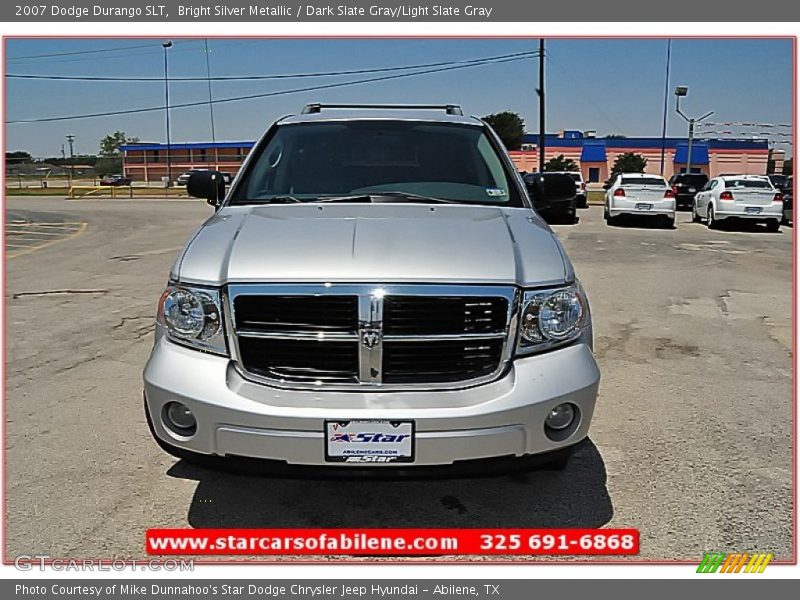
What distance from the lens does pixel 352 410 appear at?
2928mm

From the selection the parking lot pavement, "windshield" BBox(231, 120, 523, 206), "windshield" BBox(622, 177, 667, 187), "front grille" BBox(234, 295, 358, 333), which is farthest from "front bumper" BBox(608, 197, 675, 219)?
"front grille" BBox(234, 295, 358, 333)

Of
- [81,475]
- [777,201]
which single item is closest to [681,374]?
[81,475]

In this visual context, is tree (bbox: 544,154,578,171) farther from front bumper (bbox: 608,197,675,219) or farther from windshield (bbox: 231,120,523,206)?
windshield (bbox: 231,120,523,206)

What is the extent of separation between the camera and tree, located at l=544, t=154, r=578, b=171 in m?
60.8

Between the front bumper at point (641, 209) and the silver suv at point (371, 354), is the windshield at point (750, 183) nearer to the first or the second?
the front bumper at point (641, 209)

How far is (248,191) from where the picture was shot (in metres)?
4.39

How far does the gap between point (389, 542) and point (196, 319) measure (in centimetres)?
124

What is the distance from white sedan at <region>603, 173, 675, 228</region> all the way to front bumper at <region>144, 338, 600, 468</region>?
1772 cm

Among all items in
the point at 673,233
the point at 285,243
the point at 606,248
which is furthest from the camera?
the point at 673,233

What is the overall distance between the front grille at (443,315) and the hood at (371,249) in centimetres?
8

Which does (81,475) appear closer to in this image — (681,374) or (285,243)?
(285,243)

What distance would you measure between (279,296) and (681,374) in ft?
12.5

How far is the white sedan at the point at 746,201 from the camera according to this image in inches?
744

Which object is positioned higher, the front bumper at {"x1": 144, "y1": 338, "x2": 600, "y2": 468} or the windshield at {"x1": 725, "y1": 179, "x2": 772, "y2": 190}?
the windshield at {"x1": 725, "y1": 179, "x2": 772, "y2": 190}
